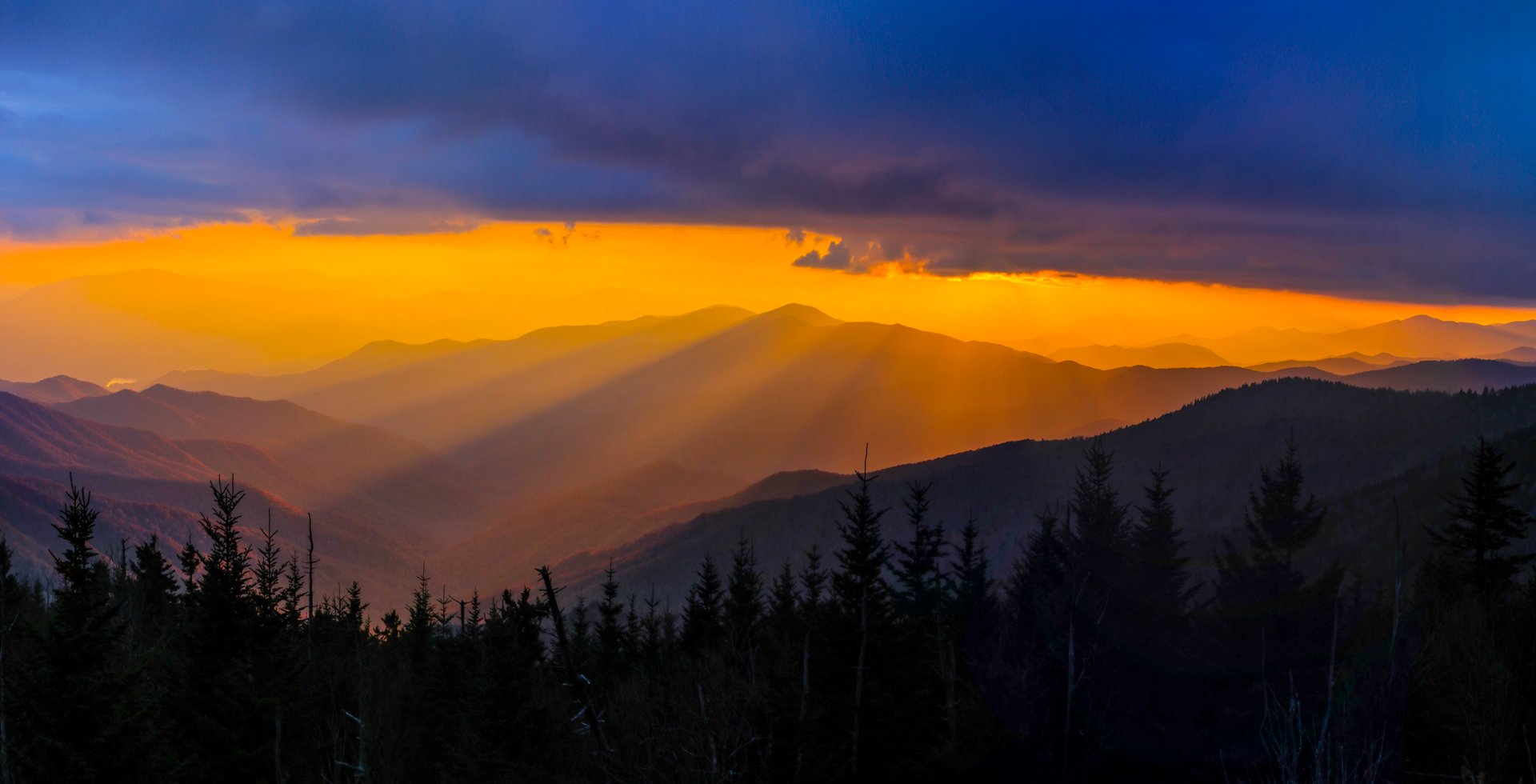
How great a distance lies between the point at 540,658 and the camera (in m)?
54.1

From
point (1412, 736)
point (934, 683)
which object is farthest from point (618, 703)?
point (1412, 736)

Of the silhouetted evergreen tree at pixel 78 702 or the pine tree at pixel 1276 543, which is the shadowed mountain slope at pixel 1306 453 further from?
the silhouetted evergreen tree at pixel 78 702

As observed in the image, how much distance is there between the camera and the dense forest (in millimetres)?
26812

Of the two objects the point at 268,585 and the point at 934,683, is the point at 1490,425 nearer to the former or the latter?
the point at 934,683

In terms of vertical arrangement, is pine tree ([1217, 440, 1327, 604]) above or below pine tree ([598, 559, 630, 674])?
above

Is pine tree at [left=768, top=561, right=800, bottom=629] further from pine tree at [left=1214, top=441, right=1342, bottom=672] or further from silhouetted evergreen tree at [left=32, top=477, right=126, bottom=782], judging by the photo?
silhouetted evergreen tree at [left=32, top=477, right=126, bottom=782]

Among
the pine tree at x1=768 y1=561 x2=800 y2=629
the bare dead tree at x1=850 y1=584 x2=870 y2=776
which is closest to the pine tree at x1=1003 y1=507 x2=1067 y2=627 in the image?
the bare dead tree at x1=850 y1=584 x2=870 y2=776

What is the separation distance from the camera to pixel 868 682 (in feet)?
125

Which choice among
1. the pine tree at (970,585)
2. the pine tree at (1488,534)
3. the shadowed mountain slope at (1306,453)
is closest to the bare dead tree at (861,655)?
the pine tree at (970,585)

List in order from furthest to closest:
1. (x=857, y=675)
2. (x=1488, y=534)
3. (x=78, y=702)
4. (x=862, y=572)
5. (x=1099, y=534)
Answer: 1. (x=1099, y=534)
2. (x=1488, y=534)
3. (x=857, y=675)
4. (x=862, y=572)
5. (x=78, y=702)

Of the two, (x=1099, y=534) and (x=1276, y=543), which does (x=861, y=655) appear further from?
(x=1099, y=534)

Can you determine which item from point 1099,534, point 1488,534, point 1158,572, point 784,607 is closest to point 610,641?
point 784,607

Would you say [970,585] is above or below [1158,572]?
above

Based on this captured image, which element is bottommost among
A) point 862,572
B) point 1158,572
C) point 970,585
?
point 1158,572
